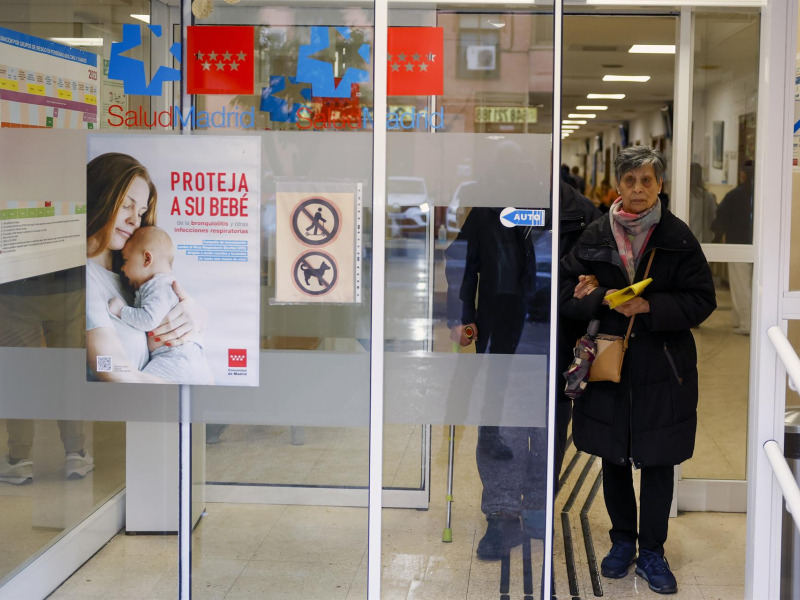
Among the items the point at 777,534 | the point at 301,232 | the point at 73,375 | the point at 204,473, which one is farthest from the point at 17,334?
the point at 777,534

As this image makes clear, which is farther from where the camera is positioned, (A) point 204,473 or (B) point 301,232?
(A) point 204,473

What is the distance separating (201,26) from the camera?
9.68ft

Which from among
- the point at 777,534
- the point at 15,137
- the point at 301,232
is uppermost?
the point at 15,137

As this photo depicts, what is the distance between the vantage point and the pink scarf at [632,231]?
336 cm

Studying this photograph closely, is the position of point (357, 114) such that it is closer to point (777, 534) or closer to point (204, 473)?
point (204, 473)

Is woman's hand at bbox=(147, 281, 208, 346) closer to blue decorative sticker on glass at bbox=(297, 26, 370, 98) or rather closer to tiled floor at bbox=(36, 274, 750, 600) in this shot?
tiled floor at bbox=(36, 274, 750, 600)

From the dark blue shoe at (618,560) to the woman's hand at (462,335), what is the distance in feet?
4.11

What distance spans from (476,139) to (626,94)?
1277 cm

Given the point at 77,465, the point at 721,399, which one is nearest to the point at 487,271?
the point at 77,465

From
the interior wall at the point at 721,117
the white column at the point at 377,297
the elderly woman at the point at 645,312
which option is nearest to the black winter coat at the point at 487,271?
the white column at the point at 377,297

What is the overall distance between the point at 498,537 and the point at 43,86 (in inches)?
86.0

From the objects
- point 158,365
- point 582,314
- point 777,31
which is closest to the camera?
point 777,31

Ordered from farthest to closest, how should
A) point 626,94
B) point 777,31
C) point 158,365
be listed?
point 626,94 → point 158,365 → point 777,31

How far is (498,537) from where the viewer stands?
3156 mm
